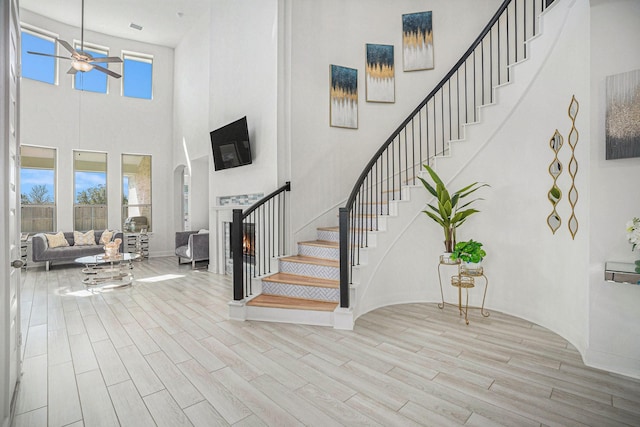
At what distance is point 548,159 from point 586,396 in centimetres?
225

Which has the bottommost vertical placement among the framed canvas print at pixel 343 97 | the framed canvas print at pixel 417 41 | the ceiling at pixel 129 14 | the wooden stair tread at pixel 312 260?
the wooden stair tread at pixel 312 260

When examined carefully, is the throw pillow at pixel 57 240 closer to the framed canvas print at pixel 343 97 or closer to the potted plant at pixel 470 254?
the framed canvas print at pixel 343 97

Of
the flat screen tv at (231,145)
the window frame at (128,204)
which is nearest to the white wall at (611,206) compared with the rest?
the flat screen tv at (231,145)

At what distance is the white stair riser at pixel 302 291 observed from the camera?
3.62m

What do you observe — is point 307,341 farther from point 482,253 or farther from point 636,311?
point 636,311

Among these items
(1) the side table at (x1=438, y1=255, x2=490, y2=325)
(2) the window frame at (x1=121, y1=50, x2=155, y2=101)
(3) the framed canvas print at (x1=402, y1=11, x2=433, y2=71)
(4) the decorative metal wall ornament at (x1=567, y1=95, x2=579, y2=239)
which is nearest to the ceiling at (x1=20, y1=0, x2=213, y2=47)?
(2) the window frame at (x1=121, y1=50, x2=155, y2=101)

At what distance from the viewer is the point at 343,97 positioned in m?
5.07

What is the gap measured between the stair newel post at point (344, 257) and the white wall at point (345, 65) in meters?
1.49

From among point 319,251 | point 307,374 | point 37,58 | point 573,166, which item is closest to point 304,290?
point 319,251

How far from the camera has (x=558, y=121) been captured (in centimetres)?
313

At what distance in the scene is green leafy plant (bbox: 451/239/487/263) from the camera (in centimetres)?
335

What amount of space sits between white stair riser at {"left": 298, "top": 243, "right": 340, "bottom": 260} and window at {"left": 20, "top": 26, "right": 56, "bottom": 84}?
7900 mm

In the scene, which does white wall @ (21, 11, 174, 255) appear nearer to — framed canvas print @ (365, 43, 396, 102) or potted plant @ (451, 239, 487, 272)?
framed canvas print @ (365, 43, 396, 102)

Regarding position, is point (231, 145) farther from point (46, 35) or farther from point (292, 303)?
point (46, 35)
